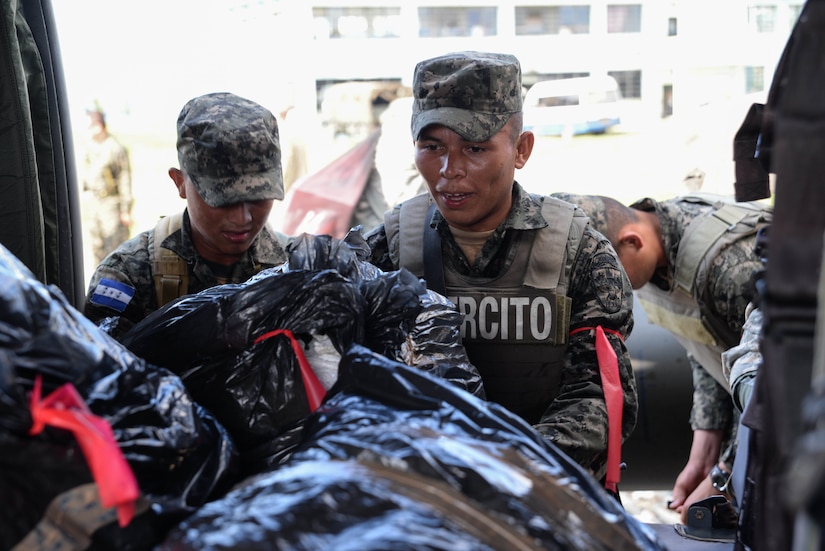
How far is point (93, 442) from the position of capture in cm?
95

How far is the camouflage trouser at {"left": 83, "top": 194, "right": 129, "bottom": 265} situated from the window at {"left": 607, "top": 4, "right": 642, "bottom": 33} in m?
5.68

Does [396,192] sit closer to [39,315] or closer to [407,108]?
[407,108]

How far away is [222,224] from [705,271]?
176 centimetres

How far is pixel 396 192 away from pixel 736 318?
16.8ft

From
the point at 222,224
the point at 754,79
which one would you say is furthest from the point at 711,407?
the point at 754,79

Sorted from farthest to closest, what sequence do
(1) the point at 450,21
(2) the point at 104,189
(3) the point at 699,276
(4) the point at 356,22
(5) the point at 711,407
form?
(1) the point at 450,21, (4) the point at 356,22, (2) the point at 104,189, (5) the point at 711,407, (3) the point at 699,276

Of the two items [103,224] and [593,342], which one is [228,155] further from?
[103,224]

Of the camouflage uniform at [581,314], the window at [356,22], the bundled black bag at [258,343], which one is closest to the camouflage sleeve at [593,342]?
the camouflage uniform at [581,314]

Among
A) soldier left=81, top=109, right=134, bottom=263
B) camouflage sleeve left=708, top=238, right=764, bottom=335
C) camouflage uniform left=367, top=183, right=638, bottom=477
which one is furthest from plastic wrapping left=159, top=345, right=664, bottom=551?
soldier left=81, top=109, right=134, bottom=263

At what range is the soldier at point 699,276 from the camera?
9.89 feet

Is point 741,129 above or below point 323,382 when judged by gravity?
above

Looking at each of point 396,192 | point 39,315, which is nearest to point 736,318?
point 39,315

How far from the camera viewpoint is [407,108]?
8.58 meters

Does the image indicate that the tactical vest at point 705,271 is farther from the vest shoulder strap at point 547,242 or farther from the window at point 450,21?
the window at point 450,21
